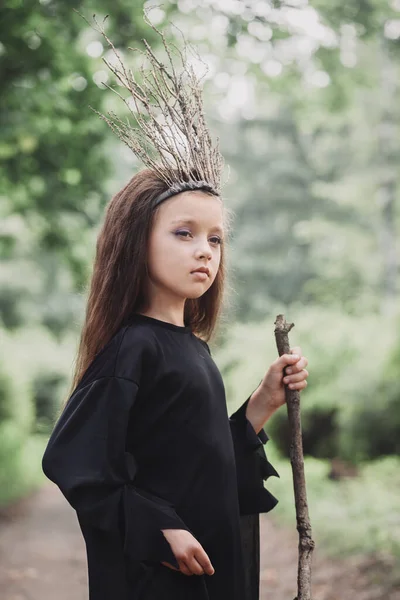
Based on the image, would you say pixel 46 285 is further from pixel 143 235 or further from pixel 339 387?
pixel 143 235

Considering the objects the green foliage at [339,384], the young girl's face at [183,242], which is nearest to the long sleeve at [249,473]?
the young girl's face at [183,242]

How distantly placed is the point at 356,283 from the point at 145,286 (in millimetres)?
17695

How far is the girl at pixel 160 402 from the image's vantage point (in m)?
1.84

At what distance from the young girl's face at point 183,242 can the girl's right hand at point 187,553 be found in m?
0.67

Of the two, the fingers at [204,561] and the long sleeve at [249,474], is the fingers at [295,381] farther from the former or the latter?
the fingers at [204,561]

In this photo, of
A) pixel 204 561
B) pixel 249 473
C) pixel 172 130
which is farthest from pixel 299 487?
pixel 172 130

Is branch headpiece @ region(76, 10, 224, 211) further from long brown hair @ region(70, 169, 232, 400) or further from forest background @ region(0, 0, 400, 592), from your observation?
forest background @ region(0, 0, 400, 592)

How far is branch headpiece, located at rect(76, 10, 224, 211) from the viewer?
6.95 ft

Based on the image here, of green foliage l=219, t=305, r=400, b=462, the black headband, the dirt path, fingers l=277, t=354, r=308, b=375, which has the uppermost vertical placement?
green foliage l=219, t=305, r=400, b=462

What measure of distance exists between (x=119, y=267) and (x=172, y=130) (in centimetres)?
45

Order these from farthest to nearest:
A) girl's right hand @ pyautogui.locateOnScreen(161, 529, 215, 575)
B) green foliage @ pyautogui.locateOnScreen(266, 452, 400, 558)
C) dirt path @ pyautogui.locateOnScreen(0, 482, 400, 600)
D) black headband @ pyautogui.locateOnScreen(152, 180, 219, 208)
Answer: green foliage @ pyautogui.locateOnScreen(266, 452, 400, 558), dirt path @ pyautogui.locateOnScreen(0, 482, 400, 600), black headband @ pyautogui.locateOnScreen(152, 180, 219, 208), girl's right hand @ pyautogui.locateOnScreen(161, 529, 215, 575)

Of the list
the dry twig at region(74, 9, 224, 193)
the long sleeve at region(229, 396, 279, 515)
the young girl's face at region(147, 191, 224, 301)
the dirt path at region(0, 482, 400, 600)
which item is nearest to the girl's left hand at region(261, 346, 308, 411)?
the long sleeve at region(229, 396, 279, 515)

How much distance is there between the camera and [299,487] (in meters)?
2.07

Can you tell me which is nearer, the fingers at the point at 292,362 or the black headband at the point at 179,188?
the black headband at the point at 179,188
